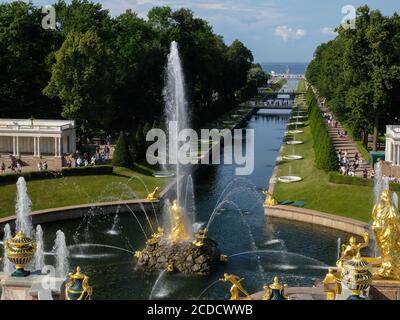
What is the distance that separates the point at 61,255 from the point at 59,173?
17232 mm

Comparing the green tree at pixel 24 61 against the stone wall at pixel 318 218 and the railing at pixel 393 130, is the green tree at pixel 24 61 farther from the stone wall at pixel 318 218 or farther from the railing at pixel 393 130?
the stone wall at pixel 318 218

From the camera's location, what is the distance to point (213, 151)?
70312 millimetres

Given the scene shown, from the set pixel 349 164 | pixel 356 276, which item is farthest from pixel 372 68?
pixel 356 276

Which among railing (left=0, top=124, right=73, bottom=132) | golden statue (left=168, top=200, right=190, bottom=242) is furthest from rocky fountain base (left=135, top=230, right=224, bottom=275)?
railing (left=0, top=124, right=73, bottom=132)

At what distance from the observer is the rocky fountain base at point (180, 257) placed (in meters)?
31.5

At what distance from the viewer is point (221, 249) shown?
35.8 metres

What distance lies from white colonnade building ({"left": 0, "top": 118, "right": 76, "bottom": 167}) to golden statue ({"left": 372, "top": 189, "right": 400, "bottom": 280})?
40375mm

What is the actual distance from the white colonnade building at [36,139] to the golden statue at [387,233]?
1590 inches

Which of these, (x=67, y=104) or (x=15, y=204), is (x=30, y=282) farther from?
(x=67, y=104)

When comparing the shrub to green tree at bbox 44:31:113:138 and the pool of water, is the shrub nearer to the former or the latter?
the pool of water

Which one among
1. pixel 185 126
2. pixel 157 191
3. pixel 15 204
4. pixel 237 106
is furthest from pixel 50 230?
pixel 237 106

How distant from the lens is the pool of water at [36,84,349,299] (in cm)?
2994

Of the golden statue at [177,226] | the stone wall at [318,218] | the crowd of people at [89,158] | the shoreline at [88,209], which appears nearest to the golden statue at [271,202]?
the stone wall at [318,218]
